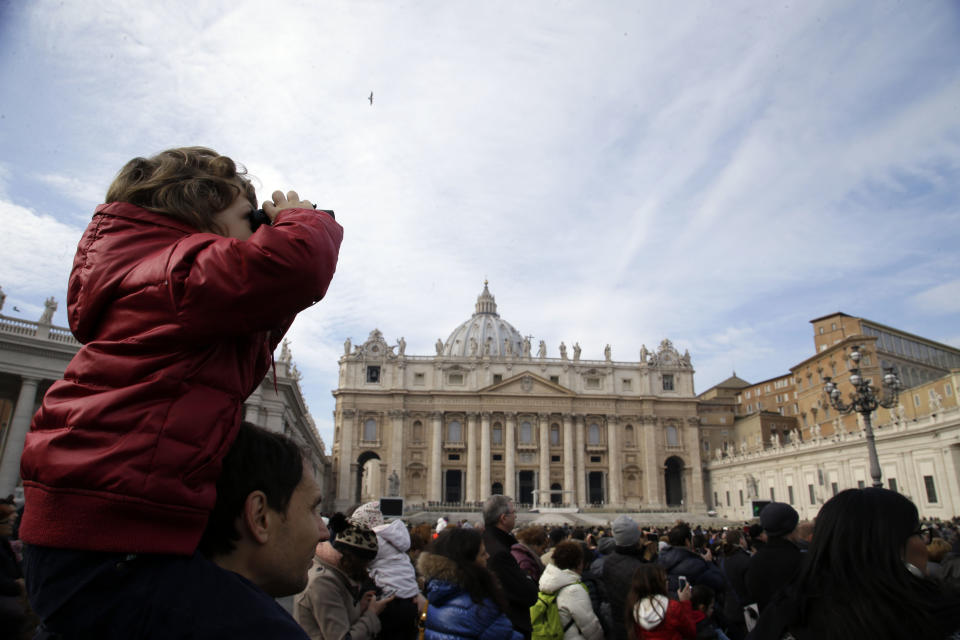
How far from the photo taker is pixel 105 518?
131cm

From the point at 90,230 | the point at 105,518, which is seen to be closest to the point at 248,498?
the point at 105,518

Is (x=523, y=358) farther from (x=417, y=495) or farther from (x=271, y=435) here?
(x=271, y=435)

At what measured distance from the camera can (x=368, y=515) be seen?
495 centimetres

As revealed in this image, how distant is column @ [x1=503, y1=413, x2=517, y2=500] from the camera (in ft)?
193

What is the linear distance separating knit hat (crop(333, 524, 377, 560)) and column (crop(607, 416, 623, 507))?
5890 cm

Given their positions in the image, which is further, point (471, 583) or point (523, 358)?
point (523, 358)

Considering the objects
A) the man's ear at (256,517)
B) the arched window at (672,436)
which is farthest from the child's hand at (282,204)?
the arched window at (672,436)

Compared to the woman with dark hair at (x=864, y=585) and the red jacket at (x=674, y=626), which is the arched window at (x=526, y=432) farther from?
the woman with dark hair at (x=864, y=585)

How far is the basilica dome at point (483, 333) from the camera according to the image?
79.2 m

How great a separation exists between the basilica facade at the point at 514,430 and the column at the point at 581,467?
96 mm

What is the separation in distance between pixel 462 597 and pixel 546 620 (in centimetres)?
137

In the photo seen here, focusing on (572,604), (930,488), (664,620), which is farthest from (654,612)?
(930,488)

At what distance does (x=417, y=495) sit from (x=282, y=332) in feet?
195

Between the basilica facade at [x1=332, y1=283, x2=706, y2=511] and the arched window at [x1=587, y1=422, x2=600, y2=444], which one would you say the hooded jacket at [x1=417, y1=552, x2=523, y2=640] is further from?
the arched window at [x1=587, y1=422, x2=600, y2=444]
